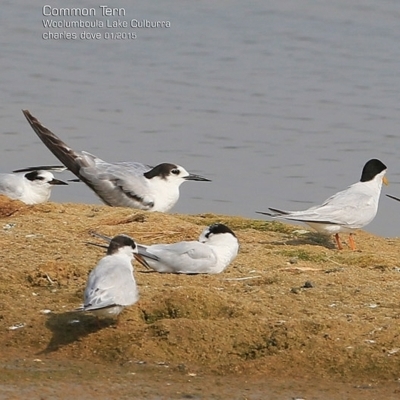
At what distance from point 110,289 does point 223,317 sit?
625 mm

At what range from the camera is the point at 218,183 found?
1043cm

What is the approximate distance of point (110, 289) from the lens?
5.30 meters

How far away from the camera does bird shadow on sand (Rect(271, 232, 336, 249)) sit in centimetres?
788

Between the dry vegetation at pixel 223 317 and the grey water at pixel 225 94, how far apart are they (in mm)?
3293

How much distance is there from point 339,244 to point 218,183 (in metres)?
2.52

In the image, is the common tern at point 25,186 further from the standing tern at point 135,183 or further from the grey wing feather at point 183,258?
the grey wing feather at point 183,258

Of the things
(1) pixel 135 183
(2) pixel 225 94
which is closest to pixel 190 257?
(1) pixel 135 183

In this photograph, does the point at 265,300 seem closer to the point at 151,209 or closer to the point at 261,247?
the point at 261,247

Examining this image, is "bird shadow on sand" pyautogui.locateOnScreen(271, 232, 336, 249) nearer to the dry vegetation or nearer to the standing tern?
the dry vegetation

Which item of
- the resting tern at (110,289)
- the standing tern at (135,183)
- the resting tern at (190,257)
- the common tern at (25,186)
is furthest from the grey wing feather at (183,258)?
the common tern at (25,186)

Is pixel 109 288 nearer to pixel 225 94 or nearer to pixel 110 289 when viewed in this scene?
pixel 110 289

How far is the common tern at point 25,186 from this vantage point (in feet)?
30.6

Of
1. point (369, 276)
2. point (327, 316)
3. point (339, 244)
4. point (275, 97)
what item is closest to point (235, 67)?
point (275, 97)

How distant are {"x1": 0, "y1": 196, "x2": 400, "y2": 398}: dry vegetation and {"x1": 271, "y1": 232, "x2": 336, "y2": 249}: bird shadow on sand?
0.71 metres
